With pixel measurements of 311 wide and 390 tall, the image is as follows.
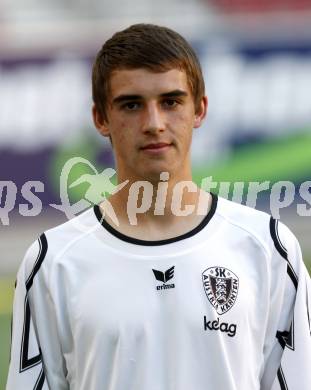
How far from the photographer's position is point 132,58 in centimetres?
258

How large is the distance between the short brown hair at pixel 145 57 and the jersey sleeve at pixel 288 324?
0.46 metres

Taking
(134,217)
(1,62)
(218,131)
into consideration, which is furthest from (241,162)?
(134,217)

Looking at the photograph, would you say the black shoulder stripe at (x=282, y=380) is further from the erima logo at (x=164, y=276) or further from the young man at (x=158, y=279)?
the erima logo at (x=164, y=276)

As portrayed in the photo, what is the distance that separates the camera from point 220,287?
2578 millimetres

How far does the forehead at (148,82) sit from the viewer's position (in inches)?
99.9

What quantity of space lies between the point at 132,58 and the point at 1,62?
17.3 feet

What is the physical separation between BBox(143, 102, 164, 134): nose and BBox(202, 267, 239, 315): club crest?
15.6 inches

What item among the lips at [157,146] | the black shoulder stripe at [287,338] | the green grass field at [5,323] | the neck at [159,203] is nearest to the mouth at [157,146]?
the lips at [157,146]

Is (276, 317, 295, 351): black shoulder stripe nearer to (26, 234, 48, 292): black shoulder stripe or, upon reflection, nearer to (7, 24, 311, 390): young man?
(7, 24, 311, 390): young man

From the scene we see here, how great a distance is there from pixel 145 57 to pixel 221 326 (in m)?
0.71

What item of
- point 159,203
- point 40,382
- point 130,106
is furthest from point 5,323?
point 130,106

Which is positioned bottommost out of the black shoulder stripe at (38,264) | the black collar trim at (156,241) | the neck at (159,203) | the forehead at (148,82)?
the black shoulder stripe at (38,264)

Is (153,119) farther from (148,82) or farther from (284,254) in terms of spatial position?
(284,254)

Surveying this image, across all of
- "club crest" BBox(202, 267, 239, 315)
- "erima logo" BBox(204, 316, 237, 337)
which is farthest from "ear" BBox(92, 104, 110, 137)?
"erima logo" BBox(204, 316, 237, 337)
